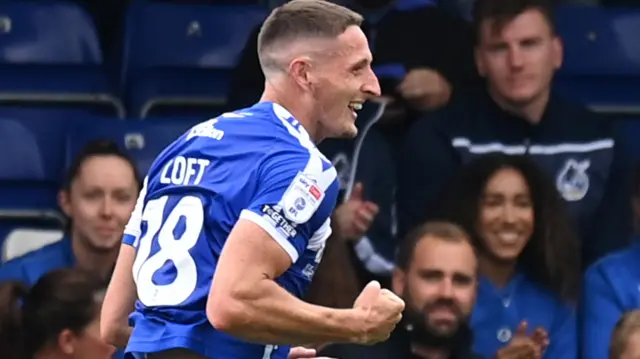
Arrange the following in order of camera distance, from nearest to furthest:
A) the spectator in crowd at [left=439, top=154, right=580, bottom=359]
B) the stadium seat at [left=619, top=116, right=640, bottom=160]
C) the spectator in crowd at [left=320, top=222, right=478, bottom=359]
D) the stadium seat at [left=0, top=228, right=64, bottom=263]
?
the spectator in crowd at [left=320, top=222, right=478, bottom=359], the spectator in crowd at [left=439, top=154, right=580, bottom=359], the stadium seat at [left=0, top=228, right=64, bottom=263], the stadium seat at [left=619, top=116, right=640, bottom=160]

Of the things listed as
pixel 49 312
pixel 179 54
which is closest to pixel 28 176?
pixel 179 54

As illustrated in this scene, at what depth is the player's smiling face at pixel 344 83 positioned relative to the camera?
11.3 ft

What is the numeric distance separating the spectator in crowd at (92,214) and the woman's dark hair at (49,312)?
1.81 ft

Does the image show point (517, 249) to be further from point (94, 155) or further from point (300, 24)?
point (300, 24)

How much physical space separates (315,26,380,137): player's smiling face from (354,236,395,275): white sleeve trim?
213 centimetres

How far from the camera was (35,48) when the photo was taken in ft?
21.4

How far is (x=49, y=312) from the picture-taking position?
4922 millimetres

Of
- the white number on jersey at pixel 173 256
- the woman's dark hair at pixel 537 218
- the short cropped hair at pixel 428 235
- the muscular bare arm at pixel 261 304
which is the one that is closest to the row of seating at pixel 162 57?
the woman's dark hair at pixel 537 218

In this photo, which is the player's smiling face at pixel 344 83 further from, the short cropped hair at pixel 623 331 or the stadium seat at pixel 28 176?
the stadium seat at pixel 28 176

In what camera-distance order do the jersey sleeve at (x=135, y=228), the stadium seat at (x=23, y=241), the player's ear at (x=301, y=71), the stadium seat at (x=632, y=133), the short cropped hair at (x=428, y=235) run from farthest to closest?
the stadium seat at (x=632, y=133)
the stadium seat at (x=23, y=241)
the short cropped hair at (x=428, y=235)
the jersey sleeve at (x=135, y=228)
the player's ear at (x=301, y=71)

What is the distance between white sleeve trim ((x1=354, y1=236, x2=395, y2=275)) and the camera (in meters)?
5.62

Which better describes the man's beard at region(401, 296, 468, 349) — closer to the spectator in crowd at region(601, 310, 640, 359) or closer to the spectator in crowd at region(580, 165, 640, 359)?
the spectator in crowd at region(601, 310, 640, 359)

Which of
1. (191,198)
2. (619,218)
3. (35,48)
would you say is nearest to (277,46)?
(191,198)

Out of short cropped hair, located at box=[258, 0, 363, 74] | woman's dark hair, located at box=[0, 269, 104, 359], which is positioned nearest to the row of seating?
woman's dark hair, located at box=[0, 269, 104, 359]
